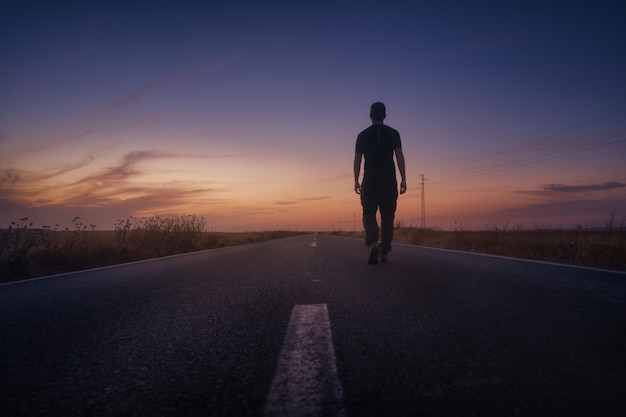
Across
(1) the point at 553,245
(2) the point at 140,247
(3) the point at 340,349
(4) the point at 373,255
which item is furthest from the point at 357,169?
(2) the point at 140,247

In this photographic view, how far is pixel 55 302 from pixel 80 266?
19.5 ft

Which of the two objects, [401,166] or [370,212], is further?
[401,166]

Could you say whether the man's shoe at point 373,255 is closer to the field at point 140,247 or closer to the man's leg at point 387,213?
the man's leg at point 387,213

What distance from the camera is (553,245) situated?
927cm

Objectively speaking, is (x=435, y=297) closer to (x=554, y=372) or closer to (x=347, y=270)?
(x=554, y=372)

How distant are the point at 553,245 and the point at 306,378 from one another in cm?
977

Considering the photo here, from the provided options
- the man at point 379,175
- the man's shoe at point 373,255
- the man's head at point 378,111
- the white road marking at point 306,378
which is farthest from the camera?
the man's head at point 378,111

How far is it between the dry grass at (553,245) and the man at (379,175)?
158 inches

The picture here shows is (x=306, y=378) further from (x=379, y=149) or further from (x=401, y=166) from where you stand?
(x=401, y=166)

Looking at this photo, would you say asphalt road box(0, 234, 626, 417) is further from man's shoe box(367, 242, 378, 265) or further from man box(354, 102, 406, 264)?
man box(354, 102, 406, 264)

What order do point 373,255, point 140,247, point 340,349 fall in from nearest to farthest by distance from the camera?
point 340,349 → point 373,255 → point 140,247

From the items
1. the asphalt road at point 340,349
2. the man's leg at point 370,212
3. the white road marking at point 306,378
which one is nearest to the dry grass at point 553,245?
the man's leg at point 370,212

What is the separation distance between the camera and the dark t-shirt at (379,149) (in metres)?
6.25

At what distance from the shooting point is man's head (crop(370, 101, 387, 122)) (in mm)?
6305
